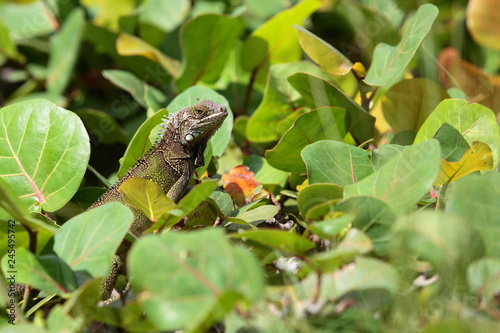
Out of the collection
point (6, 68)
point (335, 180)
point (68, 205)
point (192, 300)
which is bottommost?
point (6, 68)

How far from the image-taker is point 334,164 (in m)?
1.80

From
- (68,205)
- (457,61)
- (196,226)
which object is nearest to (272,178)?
(196,226)

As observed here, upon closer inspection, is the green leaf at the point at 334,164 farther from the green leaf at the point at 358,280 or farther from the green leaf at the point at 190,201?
the green leaf at the point at 358,280

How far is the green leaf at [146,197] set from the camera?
65.0 inches

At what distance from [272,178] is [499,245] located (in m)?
0.99

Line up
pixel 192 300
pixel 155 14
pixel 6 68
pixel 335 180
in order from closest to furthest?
1. pixel 192 300
2. pixel 335 180
3. pixel 155 14
4. pixel 6 68

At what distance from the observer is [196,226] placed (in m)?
1.88

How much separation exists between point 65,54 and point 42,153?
1.69m

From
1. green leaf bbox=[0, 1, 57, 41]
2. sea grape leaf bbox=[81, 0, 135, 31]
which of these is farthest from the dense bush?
green leaf bbox=[0, 1, 57, 41]

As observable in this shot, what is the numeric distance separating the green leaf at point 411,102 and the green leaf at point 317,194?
28.1 inches

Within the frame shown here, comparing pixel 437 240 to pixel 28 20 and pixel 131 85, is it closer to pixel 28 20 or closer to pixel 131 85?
pixel 131 85

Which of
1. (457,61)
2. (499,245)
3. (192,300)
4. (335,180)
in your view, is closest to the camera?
(192,300)

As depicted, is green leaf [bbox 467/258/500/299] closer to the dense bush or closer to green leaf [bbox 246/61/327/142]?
the dense bush

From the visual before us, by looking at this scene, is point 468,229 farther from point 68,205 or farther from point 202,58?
point 202,58
